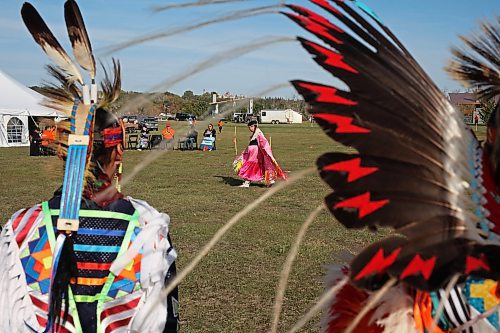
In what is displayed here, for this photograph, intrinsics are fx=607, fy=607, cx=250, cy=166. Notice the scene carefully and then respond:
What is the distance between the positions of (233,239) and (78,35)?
487 cm

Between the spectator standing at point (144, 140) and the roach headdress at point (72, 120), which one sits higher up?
the roach headdress at point (72, 120)

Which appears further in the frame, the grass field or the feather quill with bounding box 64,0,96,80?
the grass field

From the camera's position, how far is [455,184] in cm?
125

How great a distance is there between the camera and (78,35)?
221cm

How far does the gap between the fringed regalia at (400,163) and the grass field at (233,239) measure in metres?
0.13

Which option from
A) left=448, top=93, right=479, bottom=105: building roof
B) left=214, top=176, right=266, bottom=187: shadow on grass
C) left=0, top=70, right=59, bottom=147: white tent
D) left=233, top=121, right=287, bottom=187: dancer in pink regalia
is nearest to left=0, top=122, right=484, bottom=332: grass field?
left=214, top=176, right=266, bottom=187: shadow on grass

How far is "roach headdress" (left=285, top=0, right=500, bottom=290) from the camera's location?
1176mm

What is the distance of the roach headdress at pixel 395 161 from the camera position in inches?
46.3

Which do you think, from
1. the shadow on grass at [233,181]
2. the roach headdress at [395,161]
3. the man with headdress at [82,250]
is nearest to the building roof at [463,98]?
the roach headdress at [395,161]

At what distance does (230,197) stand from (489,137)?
9.13 meters

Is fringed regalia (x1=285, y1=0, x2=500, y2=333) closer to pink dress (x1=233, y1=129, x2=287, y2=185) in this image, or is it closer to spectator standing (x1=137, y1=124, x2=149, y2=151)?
pink dress (x1=233, y1=129, x2=287, y2=185)

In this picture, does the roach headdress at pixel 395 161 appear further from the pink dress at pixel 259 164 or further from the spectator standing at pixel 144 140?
the spectator standing at pixel 144 140

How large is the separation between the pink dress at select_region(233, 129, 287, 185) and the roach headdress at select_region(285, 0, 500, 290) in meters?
10.5

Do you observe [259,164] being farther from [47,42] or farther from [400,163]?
[400,163]
